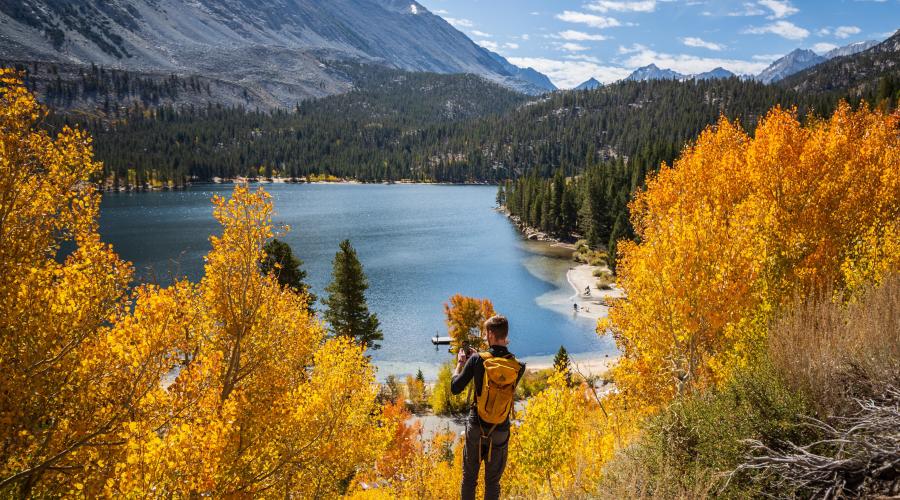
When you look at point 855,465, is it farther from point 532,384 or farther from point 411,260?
point 411,260

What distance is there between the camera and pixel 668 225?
1766 cm

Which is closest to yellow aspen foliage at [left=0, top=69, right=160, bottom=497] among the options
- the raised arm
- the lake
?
the lake

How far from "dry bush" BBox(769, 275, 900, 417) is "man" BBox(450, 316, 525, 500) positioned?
4.76 metres

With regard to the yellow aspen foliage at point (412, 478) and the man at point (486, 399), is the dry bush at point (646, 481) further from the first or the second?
the yellow aspen foliage at point (412, 478)

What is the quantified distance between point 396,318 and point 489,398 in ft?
158

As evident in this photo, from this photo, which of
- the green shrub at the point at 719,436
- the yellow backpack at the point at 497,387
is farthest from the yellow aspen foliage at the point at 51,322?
the green shrub at the point at 719,436

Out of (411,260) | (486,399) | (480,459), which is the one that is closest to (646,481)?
(480,459)

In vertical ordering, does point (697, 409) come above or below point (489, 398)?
below

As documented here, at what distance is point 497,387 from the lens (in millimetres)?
7043

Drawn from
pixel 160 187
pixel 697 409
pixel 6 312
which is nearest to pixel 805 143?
pixel 697 409

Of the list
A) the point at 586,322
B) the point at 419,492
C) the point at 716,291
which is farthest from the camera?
the point at 586,322

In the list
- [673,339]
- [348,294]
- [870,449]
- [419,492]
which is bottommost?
[419,492]

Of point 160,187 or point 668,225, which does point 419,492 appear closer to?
point 668,225

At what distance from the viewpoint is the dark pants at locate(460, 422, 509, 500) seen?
7430 mm
